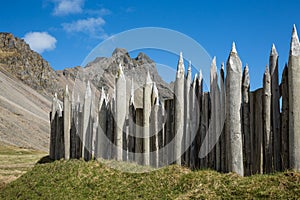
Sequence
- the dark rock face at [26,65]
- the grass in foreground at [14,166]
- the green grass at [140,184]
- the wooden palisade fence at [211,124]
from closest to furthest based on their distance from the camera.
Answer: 1. the green grass at [140,184]
2. the wooden palisade fence at [211,124]
3. the grass in foreground at [14,166]
4. the dark rock face at [26,65]

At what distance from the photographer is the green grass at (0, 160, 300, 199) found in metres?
6.84

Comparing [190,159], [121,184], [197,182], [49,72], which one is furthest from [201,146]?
[49,72]

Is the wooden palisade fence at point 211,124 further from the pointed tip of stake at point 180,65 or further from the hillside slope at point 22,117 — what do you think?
the hillside slope at point 22,117

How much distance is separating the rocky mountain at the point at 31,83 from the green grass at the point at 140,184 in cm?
419

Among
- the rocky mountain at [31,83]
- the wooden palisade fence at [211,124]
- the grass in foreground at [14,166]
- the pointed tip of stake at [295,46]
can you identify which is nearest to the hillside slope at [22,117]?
the rocky mountain at [31,83]

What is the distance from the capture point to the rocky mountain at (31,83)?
55.2 metres

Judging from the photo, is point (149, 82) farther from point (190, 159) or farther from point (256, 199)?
point (256, 199)

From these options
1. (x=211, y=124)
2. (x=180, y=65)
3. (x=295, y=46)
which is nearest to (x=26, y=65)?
(x=180, y=65)

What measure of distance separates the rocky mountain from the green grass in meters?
Answer: 4.19

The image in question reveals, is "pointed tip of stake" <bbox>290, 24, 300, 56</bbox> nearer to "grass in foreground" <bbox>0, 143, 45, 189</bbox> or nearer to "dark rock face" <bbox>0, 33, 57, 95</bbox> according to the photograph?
"grass in foreground" <bbox>0, 143, 45, 189</bbox>

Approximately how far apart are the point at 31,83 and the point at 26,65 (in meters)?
8.65

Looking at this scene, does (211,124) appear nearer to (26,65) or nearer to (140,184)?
(140,184)

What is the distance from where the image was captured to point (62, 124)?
15.0m

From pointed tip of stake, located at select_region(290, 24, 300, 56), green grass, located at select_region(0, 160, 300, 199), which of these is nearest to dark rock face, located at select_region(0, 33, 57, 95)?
green grass, located at select_region(0, 160, 300, 199)
